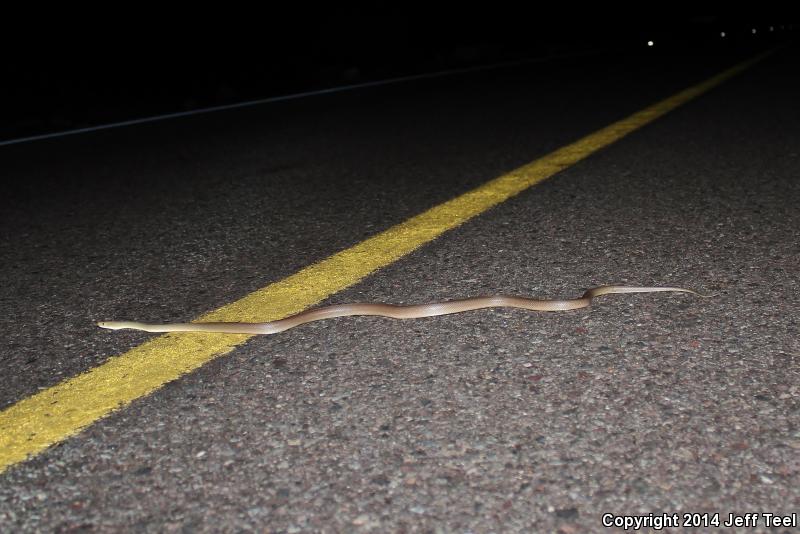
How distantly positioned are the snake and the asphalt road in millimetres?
44

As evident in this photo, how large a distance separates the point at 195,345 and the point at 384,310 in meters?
0.58

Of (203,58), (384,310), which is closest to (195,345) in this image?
(384,310)

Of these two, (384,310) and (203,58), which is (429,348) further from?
(203,58)

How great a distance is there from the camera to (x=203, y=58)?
15.1 m

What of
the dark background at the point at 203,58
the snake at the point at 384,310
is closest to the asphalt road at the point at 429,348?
the snake at the point at 384,310

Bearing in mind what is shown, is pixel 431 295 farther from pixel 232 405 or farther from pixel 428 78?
pixel 428 78

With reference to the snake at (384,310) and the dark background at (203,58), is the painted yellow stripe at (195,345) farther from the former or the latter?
the dark background at (203,58)

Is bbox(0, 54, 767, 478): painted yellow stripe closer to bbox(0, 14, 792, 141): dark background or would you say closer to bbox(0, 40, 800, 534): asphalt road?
bbox(0, 40, 800, 534): asphalt road

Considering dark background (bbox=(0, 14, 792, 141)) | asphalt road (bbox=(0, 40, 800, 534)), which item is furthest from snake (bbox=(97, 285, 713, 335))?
dark background (bbox=(0, 14, 792, 141))

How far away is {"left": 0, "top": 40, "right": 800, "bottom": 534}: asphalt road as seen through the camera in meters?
1.89

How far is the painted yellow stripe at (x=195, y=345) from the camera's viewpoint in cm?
225

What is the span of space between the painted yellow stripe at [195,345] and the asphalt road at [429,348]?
0.06 metres

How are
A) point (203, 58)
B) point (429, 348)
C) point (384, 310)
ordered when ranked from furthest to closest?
point (203, 58)
point (384, 310)
point (429, 348)

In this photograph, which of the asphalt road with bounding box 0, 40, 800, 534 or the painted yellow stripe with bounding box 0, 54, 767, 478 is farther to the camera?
the painted yellow stripe with bounding box 0, 54, 767, 478
